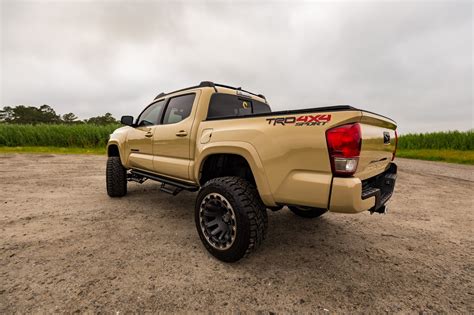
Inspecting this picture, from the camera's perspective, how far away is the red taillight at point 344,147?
175cm

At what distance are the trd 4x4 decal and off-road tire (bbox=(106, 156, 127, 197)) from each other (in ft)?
11.8

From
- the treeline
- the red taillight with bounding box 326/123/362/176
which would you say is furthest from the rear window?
the treeline

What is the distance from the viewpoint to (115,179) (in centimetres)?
443

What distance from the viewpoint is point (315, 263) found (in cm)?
237

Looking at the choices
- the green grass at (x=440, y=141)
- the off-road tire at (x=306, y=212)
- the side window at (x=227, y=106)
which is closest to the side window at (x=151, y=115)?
the side window at (x=227, y=106)

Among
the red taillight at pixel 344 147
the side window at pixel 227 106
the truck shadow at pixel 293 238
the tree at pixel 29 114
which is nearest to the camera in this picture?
the red taillight at pixel 344 147

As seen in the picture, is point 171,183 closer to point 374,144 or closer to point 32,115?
point 374,144

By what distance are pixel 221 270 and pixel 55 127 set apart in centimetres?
2068

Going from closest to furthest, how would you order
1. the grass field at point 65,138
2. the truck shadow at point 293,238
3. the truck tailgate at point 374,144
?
1. the truck tailgate at point 374,144
2. the truck shadow at point 293,238
3. the grass field at point 65,138

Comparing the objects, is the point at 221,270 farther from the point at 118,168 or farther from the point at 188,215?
the point at 118,168

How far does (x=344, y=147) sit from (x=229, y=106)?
1.91m

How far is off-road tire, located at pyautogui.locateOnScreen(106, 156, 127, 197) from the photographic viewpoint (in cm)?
443

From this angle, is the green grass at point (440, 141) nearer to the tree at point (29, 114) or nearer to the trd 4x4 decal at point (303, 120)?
the trd 4x4 decal at point (303, 120)

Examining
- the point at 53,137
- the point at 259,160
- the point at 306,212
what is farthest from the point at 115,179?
the point at 53,137
